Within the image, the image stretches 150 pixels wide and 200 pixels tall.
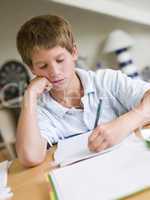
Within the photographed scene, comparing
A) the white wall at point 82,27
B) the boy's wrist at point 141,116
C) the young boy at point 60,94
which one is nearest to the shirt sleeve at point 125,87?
the young boy at point 60,94

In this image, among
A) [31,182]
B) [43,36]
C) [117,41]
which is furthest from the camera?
[117,41]

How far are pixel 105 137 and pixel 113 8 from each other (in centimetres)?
167

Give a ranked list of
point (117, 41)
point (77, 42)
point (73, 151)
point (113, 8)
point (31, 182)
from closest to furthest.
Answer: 1. point (31, 182)
2. point (73, 151)
3. point (113, 8)
4. point (117, 41)
5. point (77, 42)

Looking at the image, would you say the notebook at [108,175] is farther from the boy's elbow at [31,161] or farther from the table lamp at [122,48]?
the table lamp at [122,48]

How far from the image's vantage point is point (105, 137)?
0.85m

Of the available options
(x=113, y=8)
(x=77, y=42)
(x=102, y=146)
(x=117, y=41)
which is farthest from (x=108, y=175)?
(x=77, y=42)

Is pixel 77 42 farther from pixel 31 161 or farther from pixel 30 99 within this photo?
pixel 31 161

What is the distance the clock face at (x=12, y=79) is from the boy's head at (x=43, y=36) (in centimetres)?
203

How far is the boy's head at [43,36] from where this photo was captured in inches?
41.3

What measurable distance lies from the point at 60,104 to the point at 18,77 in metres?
2.04

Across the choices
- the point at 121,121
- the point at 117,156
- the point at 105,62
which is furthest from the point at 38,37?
the point at 105,62

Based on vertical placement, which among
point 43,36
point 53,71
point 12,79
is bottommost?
point 12,79

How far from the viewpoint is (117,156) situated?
0.75 m

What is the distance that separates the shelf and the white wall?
0.53 m
